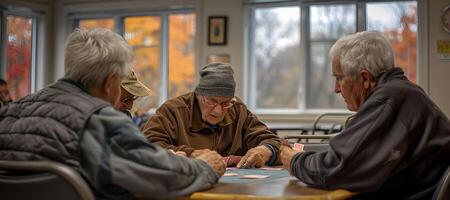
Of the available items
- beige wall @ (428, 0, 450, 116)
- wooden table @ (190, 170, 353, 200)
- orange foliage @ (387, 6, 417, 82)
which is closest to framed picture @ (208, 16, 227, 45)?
orange foliage @ (387, 6, 417, 82)

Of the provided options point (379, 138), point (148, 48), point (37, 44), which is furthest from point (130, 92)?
point (37, 44)

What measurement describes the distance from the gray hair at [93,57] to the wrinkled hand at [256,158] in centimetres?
89

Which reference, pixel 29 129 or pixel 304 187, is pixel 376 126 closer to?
pixel 304 187

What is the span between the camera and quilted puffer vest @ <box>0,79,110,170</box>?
1.41 m

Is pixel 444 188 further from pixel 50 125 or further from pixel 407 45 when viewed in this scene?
pixel 407 45

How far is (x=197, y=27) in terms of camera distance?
301 inches

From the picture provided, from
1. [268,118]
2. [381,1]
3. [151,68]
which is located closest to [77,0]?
[151,68]

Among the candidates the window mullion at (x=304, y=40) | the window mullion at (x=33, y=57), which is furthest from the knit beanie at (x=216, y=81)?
the window mullion at (x=33, y=57)

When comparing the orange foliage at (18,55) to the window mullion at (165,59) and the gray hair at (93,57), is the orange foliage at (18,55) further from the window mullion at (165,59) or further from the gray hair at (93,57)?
the gray hair at (93,57)

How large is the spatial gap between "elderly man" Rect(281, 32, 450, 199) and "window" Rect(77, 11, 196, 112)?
234 inches

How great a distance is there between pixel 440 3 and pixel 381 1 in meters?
0.68

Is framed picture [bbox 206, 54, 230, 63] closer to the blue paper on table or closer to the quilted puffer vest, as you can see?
the blue paper on table

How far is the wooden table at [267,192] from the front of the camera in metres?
1.51

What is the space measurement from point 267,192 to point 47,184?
0.60m
